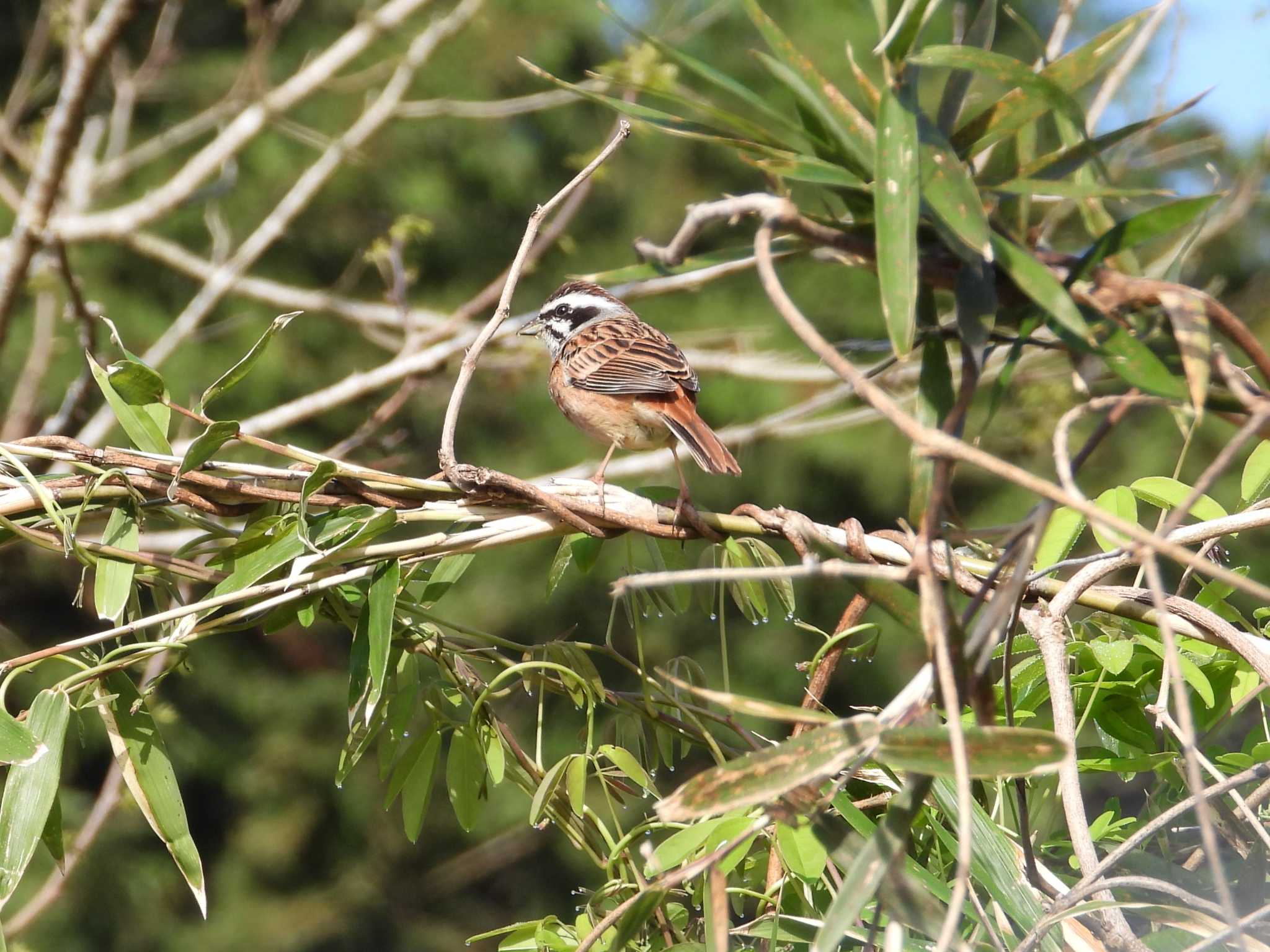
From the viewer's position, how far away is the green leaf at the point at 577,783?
4.28ft

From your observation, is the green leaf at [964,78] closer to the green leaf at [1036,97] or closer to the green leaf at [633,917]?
the green leaf at [1036,97]

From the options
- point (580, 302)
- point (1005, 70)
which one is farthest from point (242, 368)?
point (580, 302)

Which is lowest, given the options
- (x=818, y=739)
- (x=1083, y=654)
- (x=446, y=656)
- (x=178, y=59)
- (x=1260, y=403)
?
(x=178, y=59)

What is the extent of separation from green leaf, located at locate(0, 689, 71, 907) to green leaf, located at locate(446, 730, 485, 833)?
17.1 inches

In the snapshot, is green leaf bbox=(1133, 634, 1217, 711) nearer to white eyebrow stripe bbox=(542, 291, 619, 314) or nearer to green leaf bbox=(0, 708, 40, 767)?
green leaf bbox=(0, 708, 40, 767)

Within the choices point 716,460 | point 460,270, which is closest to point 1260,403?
point 716,460

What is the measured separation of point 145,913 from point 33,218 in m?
4.21

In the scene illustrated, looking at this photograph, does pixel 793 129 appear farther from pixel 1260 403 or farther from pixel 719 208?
pixel 1260 403

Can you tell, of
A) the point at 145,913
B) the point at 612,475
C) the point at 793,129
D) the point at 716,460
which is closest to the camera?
the point at 793,129

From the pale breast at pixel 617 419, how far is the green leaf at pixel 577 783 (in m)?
1.54

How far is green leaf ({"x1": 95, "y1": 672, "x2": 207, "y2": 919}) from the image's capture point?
1295mm

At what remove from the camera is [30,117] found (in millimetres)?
6551

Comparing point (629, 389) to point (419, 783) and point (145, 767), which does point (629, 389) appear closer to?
point (419, 783)

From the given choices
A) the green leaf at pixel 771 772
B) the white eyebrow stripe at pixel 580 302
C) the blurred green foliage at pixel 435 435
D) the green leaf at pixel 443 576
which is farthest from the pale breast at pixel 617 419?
the blurred green foliage at pixel 435 435
